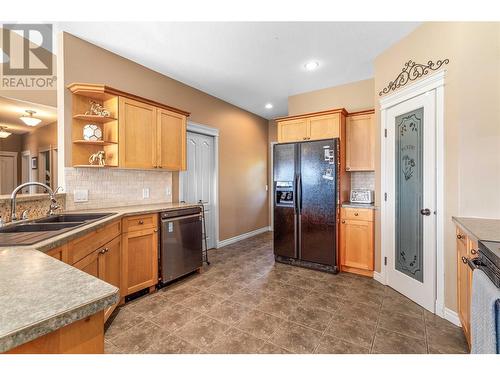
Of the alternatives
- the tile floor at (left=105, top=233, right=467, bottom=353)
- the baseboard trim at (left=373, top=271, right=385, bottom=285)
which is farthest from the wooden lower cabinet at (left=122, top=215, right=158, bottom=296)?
the baseboard trim at (left=373, top=271, right=385, bottom=285)

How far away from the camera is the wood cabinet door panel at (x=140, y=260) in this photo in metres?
2.38

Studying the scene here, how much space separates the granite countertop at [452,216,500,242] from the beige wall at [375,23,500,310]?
0.34 feet

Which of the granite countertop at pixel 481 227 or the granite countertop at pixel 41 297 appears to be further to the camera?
the granite countertop at pixel 481 227

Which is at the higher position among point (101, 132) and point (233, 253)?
point (101, 132)

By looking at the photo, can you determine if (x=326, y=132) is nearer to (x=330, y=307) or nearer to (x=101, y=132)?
(x=330, y=307)

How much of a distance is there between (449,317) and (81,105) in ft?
13.6

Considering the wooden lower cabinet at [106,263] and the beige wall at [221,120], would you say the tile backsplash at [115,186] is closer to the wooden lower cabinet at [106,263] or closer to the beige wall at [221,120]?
the beige wall at [221,120]

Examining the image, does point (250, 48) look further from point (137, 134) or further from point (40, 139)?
point (40, 139)

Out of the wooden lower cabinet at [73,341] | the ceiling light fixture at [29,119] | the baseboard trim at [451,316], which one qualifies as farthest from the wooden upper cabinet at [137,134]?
the baseboard trim at [451,316]

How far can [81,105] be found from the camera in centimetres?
261

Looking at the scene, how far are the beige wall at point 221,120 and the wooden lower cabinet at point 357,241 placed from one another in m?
2.21
